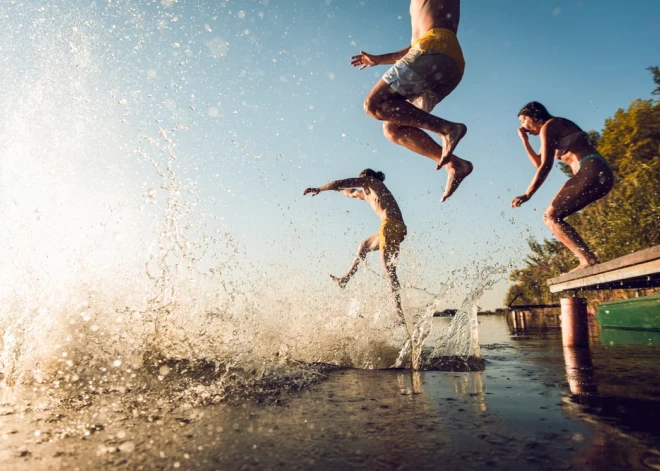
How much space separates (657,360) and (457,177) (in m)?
2.32

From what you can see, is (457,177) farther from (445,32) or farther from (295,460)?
(295,460)

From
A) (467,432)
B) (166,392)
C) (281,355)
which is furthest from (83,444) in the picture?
(281,355)

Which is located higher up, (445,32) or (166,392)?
(445,32)

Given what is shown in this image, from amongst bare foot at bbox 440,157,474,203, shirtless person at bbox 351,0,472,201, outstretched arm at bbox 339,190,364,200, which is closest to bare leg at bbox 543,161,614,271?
bare foot at bbox 440,157,474,203

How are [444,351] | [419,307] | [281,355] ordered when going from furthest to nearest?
1. [419,307]
2. [444,351]
3. [281,355]

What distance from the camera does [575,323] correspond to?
5.14 m

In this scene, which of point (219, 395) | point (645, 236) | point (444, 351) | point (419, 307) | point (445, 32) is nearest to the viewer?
point (219, 395)

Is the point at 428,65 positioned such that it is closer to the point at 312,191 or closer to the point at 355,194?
the point at 312,191

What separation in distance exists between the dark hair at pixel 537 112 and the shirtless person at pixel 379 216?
96.7 inches

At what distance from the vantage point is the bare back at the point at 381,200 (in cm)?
681

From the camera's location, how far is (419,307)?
4.96 metres

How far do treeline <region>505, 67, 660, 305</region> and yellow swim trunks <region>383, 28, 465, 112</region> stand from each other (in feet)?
39.9

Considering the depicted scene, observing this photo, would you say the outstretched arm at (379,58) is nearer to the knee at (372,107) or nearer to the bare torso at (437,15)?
the bare torso at (437,15)

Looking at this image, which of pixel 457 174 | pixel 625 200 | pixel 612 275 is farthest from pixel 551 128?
pixel 625 200
